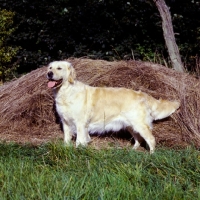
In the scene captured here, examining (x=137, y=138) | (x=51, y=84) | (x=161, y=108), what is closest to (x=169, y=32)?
(x=161, y=108)

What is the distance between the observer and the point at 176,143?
7.18 m

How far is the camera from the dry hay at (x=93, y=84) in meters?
7.60

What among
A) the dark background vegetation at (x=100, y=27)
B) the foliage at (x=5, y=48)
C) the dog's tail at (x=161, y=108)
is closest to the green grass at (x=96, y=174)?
the dog's tail at (x=161, y=108)

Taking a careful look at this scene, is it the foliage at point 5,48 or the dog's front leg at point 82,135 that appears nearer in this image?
the dog's front leg at point 82,135

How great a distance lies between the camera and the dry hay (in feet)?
24.9

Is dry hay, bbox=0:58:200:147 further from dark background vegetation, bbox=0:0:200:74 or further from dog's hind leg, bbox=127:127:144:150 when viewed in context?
dark background vegetation, bbox=0:0:200:74

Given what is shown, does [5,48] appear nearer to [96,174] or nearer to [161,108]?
[161,108]

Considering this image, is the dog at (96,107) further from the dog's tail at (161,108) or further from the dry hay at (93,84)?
the dry hay at (93,84)

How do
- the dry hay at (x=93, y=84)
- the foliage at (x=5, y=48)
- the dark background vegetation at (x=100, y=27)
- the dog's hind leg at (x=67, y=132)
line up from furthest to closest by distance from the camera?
1. the dark background vegetation at (x=100, y=27)
2. the foliage at (x=5, y=48)
3. the dry hay at (x=93, y=84)
4. the dog's hind leg at (x=67, y=132)

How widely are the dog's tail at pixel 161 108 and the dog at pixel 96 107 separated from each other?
89 millimetres

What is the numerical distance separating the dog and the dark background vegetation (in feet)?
19.5

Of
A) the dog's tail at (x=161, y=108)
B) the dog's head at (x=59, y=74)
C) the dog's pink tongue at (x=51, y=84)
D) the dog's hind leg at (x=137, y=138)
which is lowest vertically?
the dog's hind leg at (x=137, y=138)

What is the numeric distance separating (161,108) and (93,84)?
53.4 inches

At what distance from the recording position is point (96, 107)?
7.13 m
